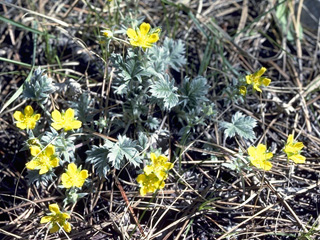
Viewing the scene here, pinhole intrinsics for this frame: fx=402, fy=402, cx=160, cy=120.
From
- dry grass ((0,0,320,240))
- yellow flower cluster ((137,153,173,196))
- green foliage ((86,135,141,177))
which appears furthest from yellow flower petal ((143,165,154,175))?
dry grass ((0,0,320,240))

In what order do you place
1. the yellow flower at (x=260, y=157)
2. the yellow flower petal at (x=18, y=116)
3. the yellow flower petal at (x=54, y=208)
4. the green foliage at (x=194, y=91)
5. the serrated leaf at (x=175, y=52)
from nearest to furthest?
the yellow flower petal at (x=54, y=208)
the yellow flower at (x=260, y=157)
the yellow flower petal at (x=18, y=116)
the green foliage at (x=194, y=91)
the serrated leaf at (x=175, y=52)

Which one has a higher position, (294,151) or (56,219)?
(294,151)

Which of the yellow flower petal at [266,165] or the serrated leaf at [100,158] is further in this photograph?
the serrated leaf at [100,158]

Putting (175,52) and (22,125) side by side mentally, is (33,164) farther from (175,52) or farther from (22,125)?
(175,52)

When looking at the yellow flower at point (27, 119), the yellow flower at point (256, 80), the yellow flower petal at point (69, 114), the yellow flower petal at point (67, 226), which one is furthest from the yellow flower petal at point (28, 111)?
the yellow flower at point (256, 80)

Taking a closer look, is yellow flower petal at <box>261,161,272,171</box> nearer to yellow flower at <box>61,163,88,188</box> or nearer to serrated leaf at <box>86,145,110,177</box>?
serrated leaf at <box>86,145,110,177</box>

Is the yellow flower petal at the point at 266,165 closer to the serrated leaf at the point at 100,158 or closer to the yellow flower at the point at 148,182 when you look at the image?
the yellow flower at the point at 148,182

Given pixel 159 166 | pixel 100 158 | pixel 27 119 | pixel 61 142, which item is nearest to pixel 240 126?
pixel 159 166

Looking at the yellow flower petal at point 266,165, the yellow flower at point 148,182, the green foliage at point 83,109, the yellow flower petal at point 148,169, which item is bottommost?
the yellow flower at point 148,182
